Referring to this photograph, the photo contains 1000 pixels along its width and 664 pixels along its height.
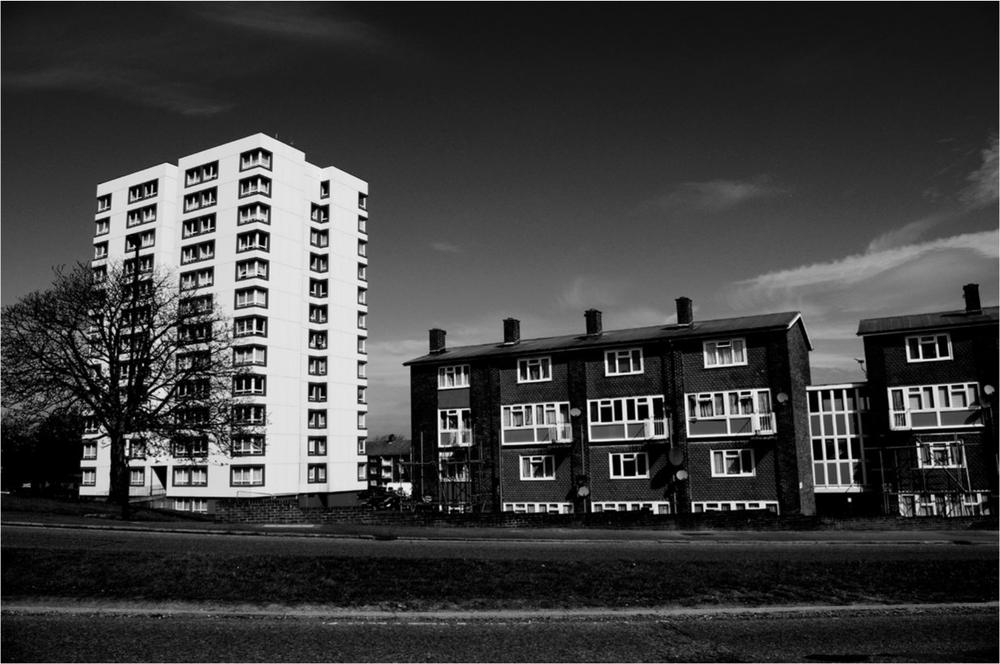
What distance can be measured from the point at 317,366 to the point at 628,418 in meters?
34.8

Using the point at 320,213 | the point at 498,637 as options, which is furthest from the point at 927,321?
the point at 320,213

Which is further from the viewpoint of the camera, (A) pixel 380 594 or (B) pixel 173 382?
(B) pixel 173 382

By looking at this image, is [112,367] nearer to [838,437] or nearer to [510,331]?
[510,331]

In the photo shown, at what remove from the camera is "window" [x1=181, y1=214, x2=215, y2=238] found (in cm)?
7044

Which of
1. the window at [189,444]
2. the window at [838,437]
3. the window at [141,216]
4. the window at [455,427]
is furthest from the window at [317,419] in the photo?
the window at [838,437]

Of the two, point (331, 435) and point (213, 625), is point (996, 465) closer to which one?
point (213, 625)

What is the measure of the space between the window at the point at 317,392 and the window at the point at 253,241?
13.0m

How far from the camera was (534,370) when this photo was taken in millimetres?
49281

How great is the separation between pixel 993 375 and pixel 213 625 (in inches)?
1660

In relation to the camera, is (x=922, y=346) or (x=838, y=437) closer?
(x=922, y=346)

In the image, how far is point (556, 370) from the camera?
48625 millimetres

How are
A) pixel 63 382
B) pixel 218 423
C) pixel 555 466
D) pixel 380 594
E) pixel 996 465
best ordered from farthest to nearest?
pixel 555 466 → pixel 996 465 → pixel 218 423 → pixel 63 382 → pixel 380 594

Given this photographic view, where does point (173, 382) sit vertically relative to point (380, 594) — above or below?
above

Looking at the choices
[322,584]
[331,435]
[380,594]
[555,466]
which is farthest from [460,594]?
[331,435]
